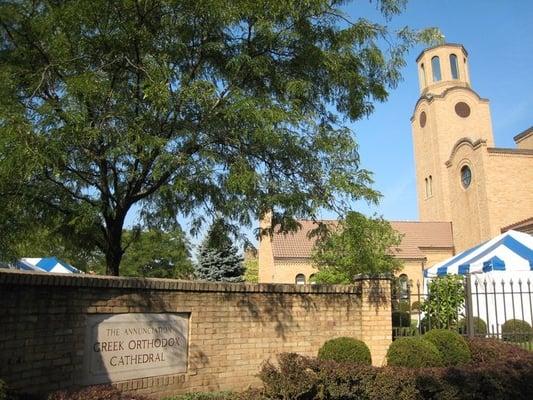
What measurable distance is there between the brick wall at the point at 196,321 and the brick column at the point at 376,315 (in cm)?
2

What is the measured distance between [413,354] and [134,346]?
174 inches

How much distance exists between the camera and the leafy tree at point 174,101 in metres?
7.57

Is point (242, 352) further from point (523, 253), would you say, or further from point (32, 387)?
point (523, 253)

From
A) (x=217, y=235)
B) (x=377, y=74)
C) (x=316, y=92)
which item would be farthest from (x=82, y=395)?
(x=377, y=74)

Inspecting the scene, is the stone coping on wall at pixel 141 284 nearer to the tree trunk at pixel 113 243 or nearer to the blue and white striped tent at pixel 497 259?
the tree trunk at pixel 113 243

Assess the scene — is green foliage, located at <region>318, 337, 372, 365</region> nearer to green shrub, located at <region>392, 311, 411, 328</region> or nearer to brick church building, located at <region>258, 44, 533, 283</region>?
green shrub, located at <region>392, 311, 411, 328</region>

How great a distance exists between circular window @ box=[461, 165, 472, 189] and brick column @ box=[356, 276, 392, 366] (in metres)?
35.7

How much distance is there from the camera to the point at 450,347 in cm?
895

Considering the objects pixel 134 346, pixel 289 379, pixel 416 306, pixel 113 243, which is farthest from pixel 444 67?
pixel 134 346

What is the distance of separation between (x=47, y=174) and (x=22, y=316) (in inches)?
99.8

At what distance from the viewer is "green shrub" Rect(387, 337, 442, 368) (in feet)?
27.2

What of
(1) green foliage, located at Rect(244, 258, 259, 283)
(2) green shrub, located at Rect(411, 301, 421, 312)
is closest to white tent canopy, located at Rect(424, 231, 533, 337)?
(2) green shrub, located at Rect(411, 301, 421, 312)

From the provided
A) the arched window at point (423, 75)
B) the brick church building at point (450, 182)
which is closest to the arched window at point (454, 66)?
the brick church building at point (450, 182)

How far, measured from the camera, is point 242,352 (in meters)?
8.84
